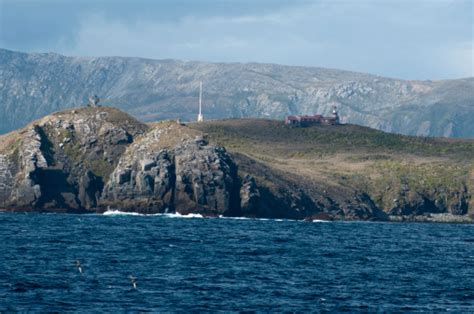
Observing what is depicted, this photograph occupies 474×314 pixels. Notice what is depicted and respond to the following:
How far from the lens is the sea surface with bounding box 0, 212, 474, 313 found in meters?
90.5

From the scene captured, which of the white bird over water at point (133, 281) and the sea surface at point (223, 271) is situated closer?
the sea surface at point (223, 271)

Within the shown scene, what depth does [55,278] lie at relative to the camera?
102m

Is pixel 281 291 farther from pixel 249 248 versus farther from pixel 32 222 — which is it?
pixel 32 222

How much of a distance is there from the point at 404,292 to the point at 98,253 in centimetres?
3995

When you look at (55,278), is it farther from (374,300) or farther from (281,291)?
(374,300)

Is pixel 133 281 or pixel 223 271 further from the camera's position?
pixel 223 271

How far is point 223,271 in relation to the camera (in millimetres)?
111875

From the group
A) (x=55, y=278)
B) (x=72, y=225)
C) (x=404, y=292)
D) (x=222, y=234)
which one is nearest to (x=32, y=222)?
(x=72, y=225)

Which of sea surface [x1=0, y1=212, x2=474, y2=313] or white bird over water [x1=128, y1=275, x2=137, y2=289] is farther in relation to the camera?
white bird over water [x1=128, y1=275, x2=137, y2=289]

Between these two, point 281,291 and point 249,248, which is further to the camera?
point 249,248

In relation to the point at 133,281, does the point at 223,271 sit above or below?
below

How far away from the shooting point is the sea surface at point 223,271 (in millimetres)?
90500

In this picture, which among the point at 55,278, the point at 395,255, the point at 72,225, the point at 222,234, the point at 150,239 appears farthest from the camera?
the point at 72,225

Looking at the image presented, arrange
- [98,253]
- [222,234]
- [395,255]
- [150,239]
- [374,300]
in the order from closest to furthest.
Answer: [374,300] → [98,253] → [395,255] → [150,239] → [222,234]
